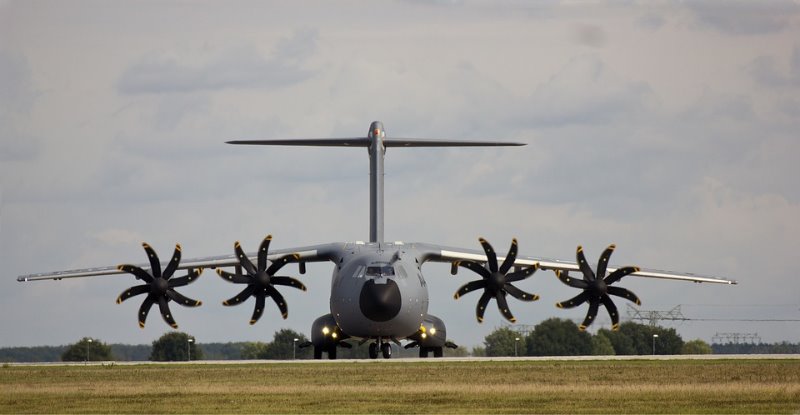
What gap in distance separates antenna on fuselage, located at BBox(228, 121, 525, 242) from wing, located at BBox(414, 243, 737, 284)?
6.97 ft

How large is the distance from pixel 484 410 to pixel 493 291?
2057 centimetres

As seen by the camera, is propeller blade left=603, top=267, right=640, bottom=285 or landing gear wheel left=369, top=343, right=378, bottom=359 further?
propeller blade left=603, top=267, right=640, bottom=285

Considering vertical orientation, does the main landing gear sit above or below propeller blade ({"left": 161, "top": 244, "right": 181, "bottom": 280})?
below

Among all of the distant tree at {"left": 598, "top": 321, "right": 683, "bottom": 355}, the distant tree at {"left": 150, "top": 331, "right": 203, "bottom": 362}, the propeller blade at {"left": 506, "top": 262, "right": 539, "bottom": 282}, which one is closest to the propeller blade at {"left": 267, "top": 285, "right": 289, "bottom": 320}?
the propeller blade at {"left": 506, "top": 262, "right": 539, "bottom": 282}

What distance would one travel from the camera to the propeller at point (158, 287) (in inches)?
1684

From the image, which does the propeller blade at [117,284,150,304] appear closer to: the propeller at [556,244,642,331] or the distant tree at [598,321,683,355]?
the propeller at [556,244,642,331]

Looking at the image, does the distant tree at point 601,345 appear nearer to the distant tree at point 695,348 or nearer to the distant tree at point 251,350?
the distant tree at point 695,348

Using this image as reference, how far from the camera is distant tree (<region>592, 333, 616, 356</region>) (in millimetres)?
57362

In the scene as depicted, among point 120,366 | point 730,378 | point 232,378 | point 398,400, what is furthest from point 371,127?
point 398,400

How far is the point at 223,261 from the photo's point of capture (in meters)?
45.0

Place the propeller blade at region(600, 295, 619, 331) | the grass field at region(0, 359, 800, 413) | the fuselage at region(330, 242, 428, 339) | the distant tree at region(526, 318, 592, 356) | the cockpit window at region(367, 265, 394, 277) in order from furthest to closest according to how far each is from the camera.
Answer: the distant tree at region(526, 318, 592, 356) < the propeller blade at region(600, 295, 619, 331) < the cockpit window at region(367, 265, 394, 277) < the fuselage at region(330, 242, 428, 339) < the grass field at region(0, 359, 800, 413)

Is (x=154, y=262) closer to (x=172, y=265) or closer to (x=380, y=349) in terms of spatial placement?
(x=172, y=265)

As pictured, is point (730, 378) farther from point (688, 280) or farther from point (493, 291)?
point (688, 280)

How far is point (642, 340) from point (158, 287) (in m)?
24.5
